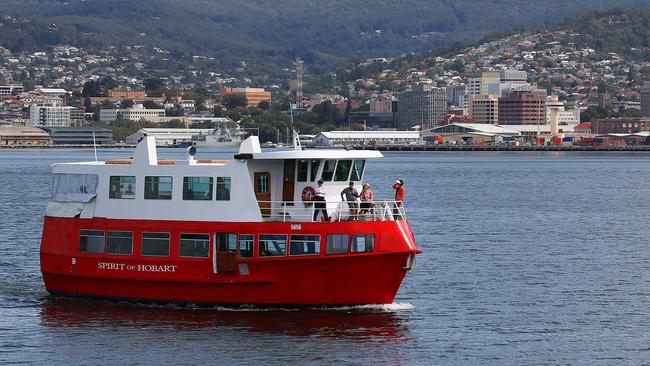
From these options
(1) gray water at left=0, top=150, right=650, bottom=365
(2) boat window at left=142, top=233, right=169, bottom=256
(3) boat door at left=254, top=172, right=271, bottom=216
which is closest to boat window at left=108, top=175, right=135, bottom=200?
(2) boat window at left=142, top=233, right=169, bottom=256

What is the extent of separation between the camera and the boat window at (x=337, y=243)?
30.9m

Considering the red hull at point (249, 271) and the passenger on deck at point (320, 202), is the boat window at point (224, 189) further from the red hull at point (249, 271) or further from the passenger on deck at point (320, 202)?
the passenger on deck at point (320, 202)

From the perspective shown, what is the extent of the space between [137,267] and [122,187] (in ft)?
6.01

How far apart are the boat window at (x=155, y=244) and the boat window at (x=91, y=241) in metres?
1.18

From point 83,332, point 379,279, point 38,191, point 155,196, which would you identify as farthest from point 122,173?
point 38,191

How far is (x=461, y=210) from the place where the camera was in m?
65.6

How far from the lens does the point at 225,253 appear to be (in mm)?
31656

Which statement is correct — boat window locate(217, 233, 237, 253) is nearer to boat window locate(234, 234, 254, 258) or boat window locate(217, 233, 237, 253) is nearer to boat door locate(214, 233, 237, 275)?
boat door locate(214, 233, 237, 275)

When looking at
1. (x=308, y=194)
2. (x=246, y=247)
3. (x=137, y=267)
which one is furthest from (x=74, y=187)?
(x=308, y=194)

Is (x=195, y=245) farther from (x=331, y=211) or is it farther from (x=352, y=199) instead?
(x=352, y=199)

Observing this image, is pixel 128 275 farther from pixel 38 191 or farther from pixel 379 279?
pixel 38 191

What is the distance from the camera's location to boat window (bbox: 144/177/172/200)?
32562 millimetres

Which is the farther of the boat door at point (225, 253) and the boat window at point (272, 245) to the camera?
the boat door at point (225, 253)

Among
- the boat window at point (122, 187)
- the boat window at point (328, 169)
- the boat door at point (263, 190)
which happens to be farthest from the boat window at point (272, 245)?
the boat window at point (122, 187)
